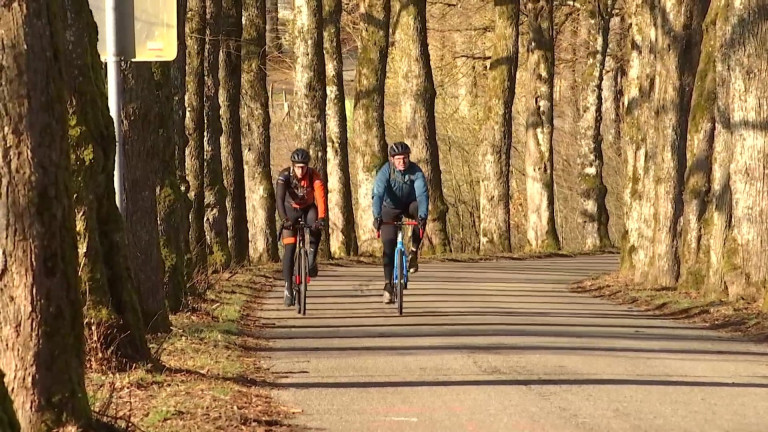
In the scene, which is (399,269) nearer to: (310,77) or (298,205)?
(298,205)

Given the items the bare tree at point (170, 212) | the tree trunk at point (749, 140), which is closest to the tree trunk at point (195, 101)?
the bare tree at point (170, 212)

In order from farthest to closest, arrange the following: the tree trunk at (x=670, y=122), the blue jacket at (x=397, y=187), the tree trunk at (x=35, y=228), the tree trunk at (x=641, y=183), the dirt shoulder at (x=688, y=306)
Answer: the tree trunk at (x=641, y=183) → the tree trunk at (x=670, y=122) → the blue jacket at (x=397, y=187) → the dirt shoulder at (x=688, y=306) → the tree trunk at (x=35, y=228)

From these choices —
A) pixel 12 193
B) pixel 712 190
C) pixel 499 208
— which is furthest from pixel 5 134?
pixel 499 208

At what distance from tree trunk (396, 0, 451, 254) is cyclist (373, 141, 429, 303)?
15763 mm

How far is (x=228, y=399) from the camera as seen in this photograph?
10.6 metres

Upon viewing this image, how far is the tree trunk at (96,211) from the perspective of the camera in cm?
1149

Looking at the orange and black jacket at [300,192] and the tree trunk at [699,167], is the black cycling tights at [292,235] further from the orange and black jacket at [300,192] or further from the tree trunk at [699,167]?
the tree trunk at [699,167]

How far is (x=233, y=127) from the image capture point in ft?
104

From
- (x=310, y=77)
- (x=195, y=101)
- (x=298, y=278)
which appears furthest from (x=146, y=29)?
(x=310, y=77)

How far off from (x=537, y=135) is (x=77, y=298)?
3260cm

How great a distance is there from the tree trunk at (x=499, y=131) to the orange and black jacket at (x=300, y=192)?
20878 millimetres

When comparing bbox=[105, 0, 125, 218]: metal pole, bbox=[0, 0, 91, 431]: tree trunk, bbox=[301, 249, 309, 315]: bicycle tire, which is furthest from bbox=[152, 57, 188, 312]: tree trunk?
bbox=[0, 0, 91, 431]: tree trunk

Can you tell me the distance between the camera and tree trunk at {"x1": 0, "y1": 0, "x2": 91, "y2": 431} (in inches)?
331

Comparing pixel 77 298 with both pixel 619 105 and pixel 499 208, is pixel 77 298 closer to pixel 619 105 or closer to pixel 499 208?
pixel 499 208
